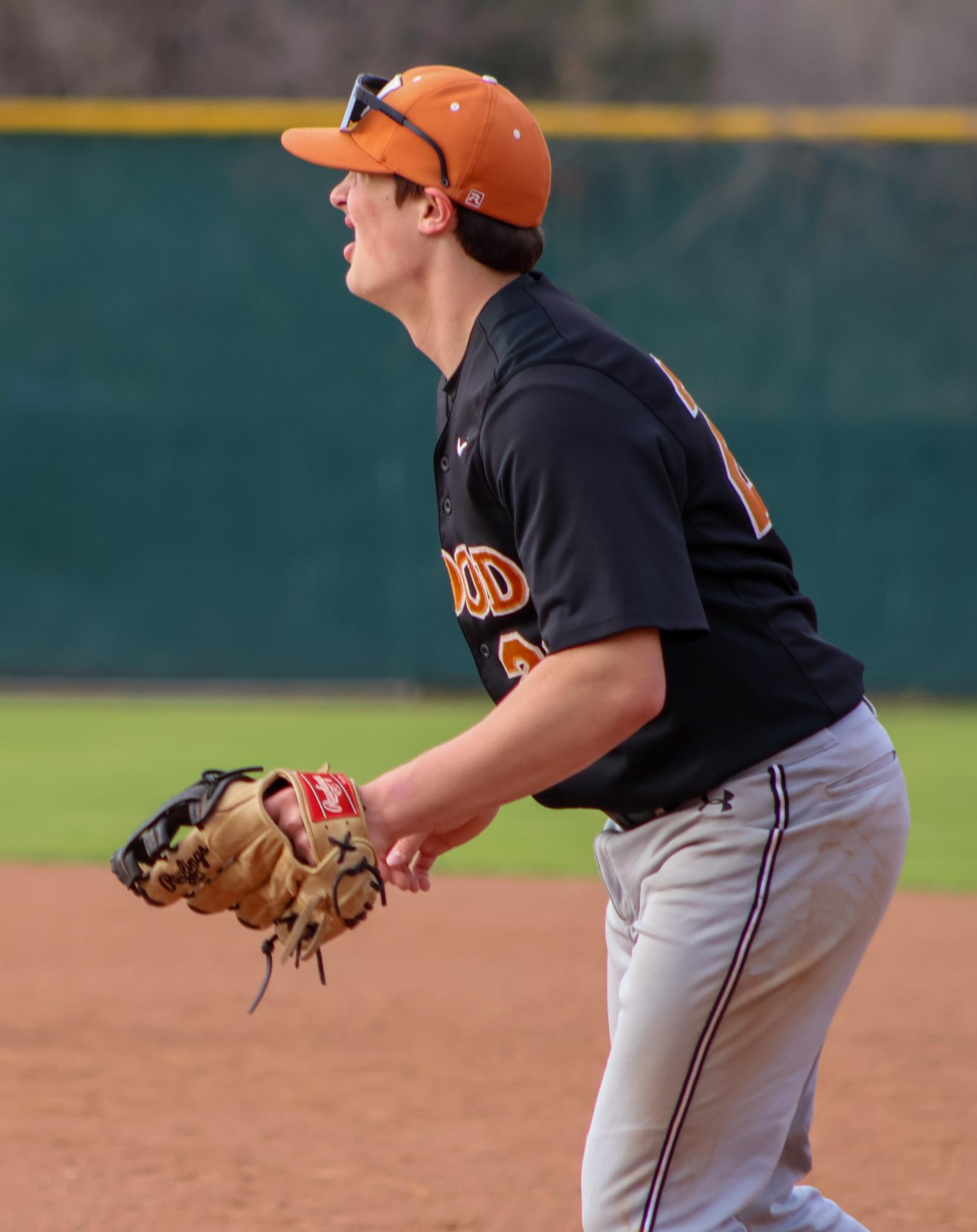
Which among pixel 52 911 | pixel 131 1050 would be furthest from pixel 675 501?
pixel 52 911

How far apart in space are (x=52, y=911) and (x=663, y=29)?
61.3ft

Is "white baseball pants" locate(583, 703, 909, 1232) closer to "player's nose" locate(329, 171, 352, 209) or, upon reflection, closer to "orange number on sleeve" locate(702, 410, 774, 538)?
"orange number on sleeve" locate(702, 410, 774, 538)

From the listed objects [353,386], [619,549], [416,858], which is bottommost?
[353,386]

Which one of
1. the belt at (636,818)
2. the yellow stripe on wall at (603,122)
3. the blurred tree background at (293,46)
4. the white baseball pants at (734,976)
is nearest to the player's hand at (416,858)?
the belt at (636,818)

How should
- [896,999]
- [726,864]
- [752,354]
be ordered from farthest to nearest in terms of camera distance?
[752,354] → [896,999] → [726,864]

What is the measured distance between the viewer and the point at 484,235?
2.14 metres

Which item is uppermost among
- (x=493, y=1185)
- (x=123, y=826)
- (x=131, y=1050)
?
(x=493, y=1185)

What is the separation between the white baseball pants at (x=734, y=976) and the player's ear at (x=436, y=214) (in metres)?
0.78

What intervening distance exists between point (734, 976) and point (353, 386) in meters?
8.42

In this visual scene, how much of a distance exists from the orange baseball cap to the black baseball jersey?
115 millimetres

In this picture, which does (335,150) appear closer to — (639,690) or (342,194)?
(342,194)

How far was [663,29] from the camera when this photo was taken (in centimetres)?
2172

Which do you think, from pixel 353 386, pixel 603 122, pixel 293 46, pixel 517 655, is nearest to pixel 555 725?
pixel 517 655

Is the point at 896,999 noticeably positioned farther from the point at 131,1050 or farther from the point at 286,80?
the point at 286,80
